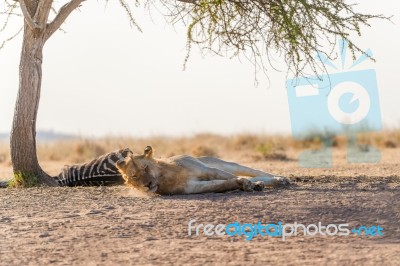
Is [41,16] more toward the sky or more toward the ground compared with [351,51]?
more toward the sky

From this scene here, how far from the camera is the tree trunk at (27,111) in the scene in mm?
13562

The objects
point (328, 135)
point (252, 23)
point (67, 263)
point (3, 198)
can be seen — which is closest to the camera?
point (67, 263)

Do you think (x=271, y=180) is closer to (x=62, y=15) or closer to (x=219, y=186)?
(x=219, y=186)

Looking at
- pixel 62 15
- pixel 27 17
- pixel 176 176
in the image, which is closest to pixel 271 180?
pixel 176 176

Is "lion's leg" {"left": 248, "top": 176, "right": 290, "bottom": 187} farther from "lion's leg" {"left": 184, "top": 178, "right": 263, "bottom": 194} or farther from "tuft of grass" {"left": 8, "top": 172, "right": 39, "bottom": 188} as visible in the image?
"tuft of grass" {"left": 8, "top": 172, "right": 39, "bottom": 188}

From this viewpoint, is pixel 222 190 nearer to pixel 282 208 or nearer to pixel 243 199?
pixel 243 199

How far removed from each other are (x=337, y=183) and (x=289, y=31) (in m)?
2.85

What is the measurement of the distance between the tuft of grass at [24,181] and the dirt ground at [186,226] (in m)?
2.20

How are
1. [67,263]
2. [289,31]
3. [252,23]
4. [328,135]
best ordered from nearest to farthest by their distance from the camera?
[67,263] < [289,31] < [252,23] < [328,135]

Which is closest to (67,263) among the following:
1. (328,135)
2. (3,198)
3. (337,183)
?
(3,198)

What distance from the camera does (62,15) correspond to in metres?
14.2

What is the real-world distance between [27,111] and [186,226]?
19.8ft

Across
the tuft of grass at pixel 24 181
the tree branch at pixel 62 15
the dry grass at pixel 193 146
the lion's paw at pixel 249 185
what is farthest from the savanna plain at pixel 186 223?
the dry grass at pixel 193 146

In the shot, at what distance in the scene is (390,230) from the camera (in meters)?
8.16
